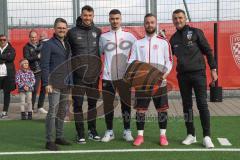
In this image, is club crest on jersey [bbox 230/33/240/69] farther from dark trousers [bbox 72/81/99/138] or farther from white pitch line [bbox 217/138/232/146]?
dark trousers [bbox 72/81/99/138]

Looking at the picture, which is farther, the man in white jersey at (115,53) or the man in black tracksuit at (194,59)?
the man in white jersey at (115,53)

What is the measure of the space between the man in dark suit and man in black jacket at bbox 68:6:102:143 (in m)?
0.14

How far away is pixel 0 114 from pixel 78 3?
3437mm

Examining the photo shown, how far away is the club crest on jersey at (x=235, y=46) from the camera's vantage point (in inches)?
462

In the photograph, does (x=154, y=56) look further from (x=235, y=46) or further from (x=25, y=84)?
(x=235, y=46)

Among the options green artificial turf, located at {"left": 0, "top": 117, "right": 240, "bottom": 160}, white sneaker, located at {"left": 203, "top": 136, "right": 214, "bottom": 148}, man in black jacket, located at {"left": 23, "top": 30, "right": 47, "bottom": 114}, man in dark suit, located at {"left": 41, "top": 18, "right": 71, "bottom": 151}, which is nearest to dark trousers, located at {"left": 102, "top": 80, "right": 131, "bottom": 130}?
green artificial turf, located at {"left": 0, "top": 117, "right": 240, "bottom": 160}

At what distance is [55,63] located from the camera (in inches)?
256

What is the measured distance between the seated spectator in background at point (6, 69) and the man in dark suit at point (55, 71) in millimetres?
3212

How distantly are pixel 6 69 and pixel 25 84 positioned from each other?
0.74 metres

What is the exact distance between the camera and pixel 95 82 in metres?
7.00

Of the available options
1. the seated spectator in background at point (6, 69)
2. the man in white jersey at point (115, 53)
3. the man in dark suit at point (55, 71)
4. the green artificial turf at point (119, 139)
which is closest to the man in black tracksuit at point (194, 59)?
the green artificial turf at point (119, 139)

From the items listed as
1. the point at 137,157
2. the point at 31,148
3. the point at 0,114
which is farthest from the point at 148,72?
the point at 0,114

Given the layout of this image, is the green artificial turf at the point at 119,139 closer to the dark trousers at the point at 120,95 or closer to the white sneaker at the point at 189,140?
the white sneaker at the point at 189,140

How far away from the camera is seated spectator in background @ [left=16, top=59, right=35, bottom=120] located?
9.17 meters
